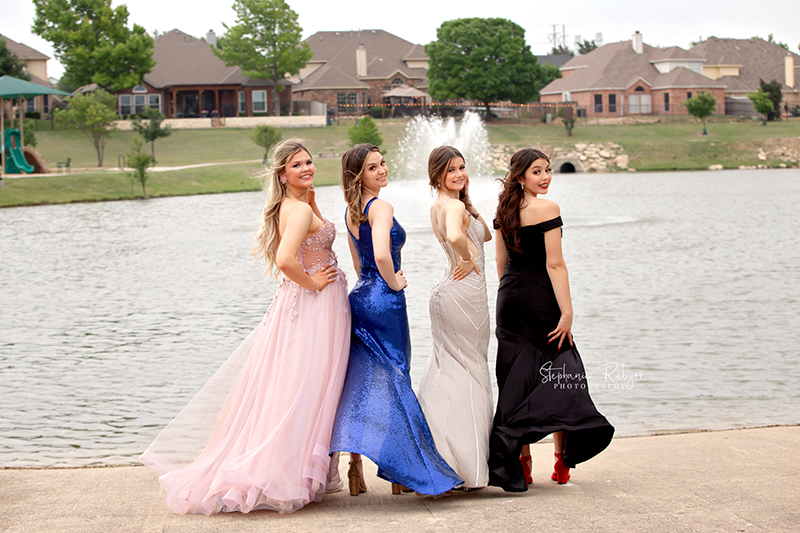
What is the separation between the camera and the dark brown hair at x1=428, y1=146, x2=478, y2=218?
500 centimetres

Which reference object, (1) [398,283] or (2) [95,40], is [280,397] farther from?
(2) [95,40]

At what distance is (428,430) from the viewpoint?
4691 mm

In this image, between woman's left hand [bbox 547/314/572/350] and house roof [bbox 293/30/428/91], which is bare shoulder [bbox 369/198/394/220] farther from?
house roof [bbox 293/30/428/91]

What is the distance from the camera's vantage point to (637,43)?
7912 cm

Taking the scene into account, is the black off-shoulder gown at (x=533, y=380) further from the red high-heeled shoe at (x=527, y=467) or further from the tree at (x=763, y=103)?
the tree at (x=763, y=103)

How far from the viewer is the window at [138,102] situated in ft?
217

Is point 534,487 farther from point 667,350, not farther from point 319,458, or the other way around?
point 667,350

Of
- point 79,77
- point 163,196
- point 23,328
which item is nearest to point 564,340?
point 23,328

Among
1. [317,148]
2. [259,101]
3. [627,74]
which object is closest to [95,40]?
[259,101]

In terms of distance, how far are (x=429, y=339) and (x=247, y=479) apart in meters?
6.89

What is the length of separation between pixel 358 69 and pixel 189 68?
Result: 1602 centimetres

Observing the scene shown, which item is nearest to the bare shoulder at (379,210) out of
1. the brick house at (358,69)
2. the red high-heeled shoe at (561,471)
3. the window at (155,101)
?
the red high-heeled shoe at (561,471)

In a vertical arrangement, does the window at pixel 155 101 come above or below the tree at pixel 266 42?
below

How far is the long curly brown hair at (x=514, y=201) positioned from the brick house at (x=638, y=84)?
72.1m
